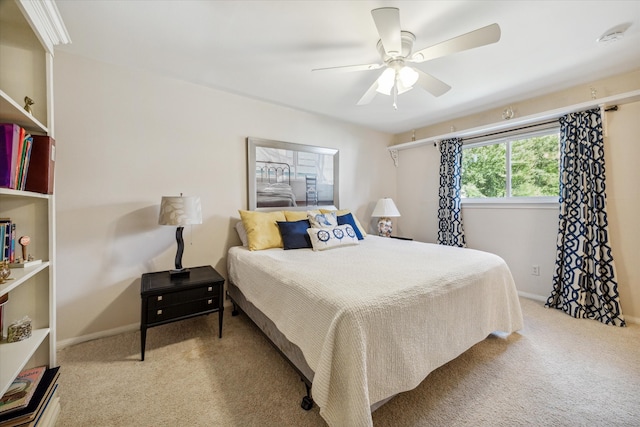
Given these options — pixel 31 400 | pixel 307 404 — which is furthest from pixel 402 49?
pixel 31 400

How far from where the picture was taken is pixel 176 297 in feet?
6.35

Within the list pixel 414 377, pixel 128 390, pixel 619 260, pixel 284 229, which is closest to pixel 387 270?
pixel 414 377

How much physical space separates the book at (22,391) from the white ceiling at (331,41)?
2102mm

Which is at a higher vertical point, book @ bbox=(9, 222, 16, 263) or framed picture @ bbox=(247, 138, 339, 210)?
framed picture @ bbox=(247, 138, 339, 210)

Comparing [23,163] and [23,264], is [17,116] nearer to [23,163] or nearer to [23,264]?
[23,163]

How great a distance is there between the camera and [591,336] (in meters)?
2.09

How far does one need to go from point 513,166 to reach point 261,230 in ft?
10.7

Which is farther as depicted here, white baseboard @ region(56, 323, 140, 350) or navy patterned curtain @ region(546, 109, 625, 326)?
navy patterned curtain @ region(546, 109, 625, 326)

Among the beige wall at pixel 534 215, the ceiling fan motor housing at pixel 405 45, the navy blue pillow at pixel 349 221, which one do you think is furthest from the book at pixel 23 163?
the beige wall at pixel 534 215

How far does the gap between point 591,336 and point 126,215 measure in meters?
4.16

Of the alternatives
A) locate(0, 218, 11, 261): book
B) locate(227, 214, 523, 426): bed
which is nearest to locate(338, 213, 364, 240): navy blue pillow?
locate(227, 214, 523, 426): bed

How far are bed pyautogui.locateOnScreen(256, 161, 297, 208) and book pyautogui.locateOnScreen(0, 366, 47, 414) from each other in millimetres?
2041

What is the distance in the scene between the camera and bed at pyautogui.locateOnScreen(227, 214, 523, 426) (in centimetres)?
112

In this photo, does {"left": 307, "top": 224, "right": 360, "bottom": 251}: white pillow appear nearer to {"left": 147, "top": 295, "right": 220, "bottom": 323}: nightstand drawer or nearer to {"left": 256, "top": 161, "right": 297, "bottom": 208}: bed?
{"left": 256, "top": 161, "right": 297, "bottom": 208}: bed
